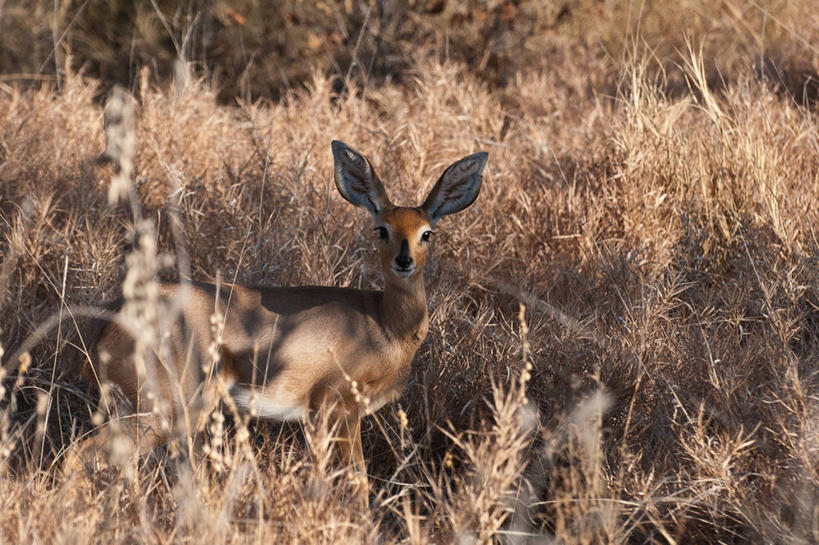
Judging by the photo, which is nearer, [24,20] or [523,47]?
[523,47]

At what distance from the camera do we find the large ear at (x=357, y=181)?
4.17 m

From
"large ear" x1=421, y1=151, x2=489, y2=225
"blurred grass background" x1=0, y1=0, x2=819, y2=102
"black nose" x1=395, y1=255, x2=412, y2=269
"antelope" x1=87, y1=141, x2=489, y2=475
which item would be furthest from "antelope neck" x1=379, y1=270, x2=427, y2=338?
"blurred grass background" x1=0, y1=0, x2=819, y2=102

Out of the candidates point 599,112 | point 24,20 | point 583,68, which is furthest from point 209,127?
point 24,20

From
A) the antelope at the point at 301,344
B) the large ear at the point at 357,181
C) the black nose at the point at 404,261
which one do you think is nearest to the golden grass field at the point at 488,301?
the antelope at the point at 301,344

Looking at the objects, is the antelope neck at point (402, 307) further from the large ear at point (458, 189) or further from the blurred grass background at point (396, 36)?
the blurred grass background at point (396, 36)

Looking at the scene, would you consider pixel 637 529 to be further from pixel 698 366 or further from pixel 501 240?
pixel 501 240

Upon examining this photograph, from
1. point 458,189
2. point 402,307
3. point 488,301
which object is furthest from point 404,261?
point 488,301

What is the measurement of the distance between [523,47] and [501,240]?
3.72 meters

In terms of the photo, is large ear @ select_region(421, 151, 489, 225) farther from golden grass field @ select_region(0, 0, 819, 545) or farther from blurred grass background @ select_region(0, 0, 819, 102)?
blurred grass background @ select_region(0, 0, 819, 102)

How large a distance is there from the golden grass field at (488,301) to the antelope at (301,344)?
0.56ft

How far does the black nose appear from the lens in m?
3.82

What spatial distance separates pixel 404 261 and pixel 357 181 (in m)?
0.59

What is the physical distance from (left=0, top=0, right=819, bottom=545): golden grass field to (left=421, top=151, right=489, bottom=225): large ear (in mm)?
517

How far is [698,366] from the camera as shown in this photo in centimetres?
408
